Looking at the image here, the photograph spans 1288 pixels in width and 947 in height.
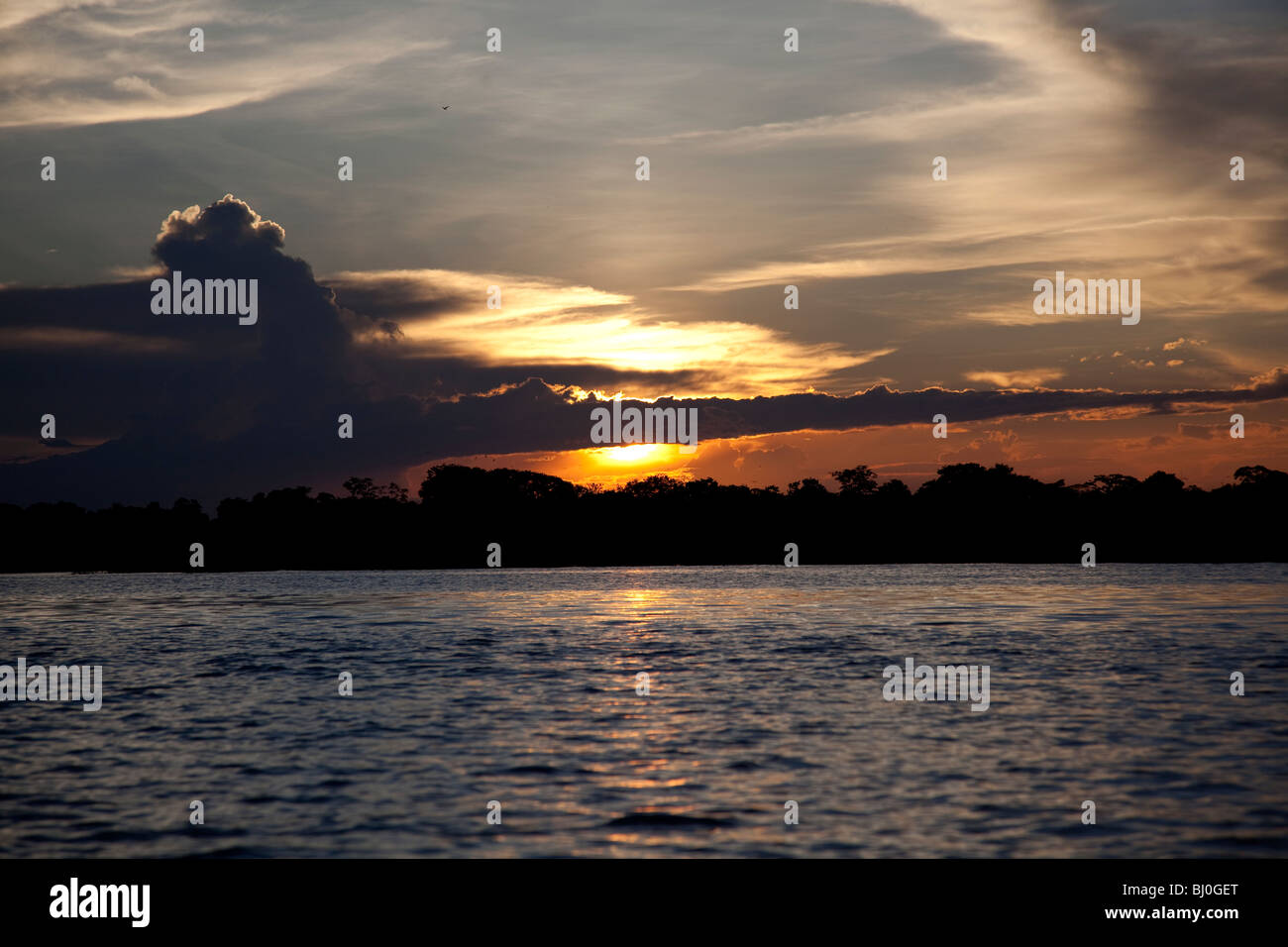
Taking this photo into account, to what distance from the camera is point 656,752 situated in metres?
26.0

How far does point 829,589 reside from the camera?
470 feet

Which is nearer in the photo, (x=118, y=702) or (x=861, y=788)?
(x=861, y=788)

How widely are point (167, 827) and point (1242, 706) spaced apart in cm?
2937

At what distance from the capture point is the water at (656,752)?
1864 centimetres

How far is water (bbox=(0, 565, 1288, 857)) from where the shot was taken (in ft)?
61.2

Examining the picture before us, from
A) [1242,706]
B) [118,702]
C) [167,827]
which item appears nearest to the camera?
[167,827]
